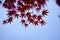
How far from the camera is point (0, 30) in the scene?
1.92 meters

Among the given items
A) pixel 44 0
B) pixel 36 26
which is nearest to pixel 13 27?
pixel 36 26

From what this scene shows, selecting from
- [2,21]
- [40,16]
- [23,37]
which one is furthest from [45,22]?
[2,21]

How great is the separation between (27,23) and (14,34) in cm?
24

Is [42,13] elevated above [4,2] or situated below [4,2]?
below

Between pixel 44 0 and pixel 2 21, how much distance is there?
65 centimetres

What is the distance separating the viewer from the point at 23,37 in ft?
6.33

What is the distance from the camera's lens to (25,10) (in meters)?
1.88

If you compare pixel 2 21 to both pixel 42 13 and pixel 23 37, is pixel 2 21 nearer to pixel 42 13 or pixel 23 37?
pixel 23 37

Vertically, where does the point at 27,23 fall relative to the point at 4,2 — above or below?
below

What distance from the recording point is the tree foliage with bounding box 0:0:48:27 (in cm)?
187

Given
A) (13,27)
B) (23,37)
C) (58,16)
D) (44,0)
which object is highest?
(44,0)

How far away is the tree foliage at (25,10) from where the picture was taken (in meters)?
1.87

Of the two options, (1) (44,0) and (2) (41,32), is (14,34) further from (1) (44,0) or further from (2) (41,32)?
(1) (44,0)

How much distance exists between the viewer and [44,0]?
1862 millimetres
